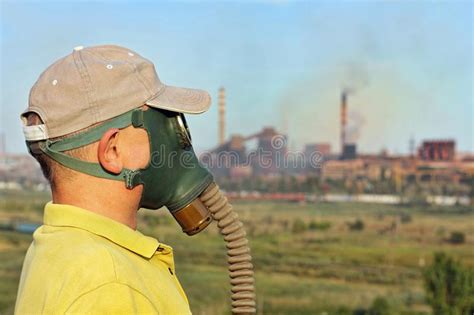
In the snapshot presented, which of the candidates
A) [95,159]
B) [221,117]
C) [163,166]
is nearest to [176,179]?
[163,166]

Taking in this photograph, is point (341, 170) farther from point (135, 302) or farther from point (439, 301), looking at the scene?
point (135, 302)

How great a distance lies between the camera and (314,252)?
20141 mm

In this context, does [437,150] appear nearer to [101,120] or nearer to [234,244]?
[234,244]

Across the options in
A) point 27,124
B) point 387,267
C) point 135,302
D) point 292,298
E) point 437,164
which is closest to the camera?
point 135,302

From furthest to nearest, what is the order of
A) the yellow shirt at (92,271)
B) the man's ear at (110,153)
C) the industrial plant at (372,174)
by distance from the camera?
the industrial plant at (372,174)
the man's ear at (110,153)
the yellow shirt at (92,271)

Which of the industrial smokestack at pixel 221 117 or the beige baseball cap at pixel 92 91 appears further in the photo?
the industrial smokestack at pixel 221 117

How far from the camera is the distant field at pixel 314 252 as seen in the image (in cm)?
1529

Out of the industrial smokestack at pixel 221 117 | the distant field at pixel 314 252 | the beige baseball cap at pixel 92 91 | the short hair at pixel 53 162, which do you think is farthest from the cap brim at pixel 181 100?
the industrial smokestack at pixel 221 117

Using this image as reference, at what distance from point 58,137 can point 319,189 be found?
20.4 metres

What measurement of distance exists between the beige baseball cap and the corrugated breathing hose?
171 mm

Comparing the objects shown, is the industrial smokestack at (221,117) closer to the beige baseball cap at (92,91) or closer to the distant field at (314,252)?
the distant field at (314,252)

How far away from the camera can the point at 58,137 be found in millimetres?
937

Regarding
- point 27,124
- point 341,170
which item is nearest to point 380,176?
point 341,170

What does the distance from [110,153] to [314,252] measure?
64.1 ft
